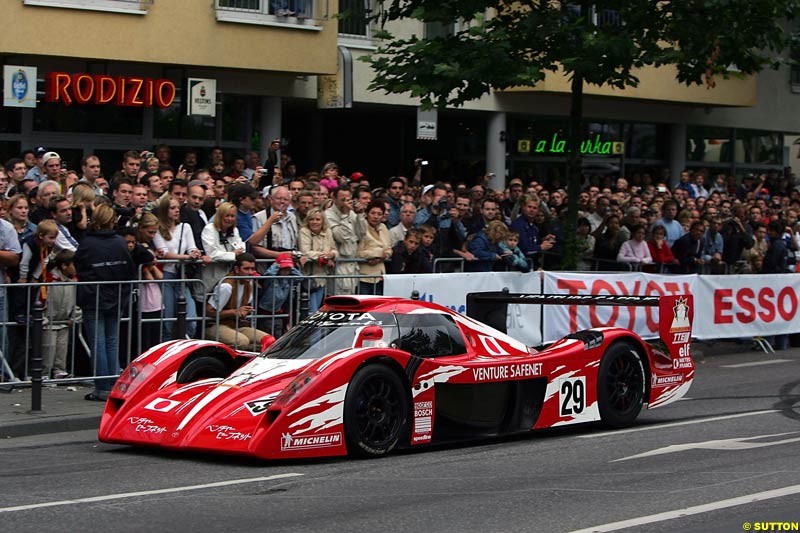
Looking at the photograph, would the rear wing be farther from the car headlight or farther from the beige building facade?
the beige building facade

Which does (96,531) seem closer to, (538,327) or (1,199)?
(1,199)

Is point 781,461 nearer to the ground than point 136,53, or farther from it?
nearer to the ground

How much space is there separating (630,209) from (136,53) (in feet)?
26.7

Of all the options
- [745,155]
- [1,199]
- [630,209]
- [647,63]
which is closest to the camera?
[1,199]

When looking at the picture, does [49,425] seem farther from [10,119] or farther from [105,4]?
[105,4]

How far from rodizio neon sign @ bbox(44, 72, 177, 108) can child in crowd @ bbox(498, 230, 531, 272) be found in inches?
274

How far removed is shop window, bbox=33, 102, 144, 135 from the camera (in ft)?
71.2

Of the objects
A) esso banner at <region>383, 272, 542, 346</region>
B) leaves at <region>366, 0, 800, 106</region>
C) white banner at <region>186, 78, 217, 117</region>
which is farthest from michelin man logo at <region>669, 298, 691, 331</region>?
white banner at <region>186, 78, 217, 117</region>

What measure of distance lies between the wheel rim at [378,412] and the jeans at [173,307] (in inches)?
160

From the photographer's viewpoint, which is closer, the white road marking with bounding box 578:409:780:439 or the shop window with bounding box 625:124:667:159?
the white road marking with bounding box 578:409:780:439

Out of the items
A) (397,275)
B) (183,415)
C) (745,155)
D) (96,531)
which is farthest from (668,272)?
(745,155)

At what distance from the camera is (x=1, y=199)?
46.7ft

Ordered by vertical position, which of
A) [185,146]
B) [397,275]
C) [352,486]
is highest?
[185,146]

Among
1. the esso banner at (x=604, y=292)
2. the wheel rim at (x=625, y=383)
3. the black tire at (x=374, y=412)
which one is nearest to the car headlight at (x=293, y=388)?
the black tire at (x=374, y=412)
